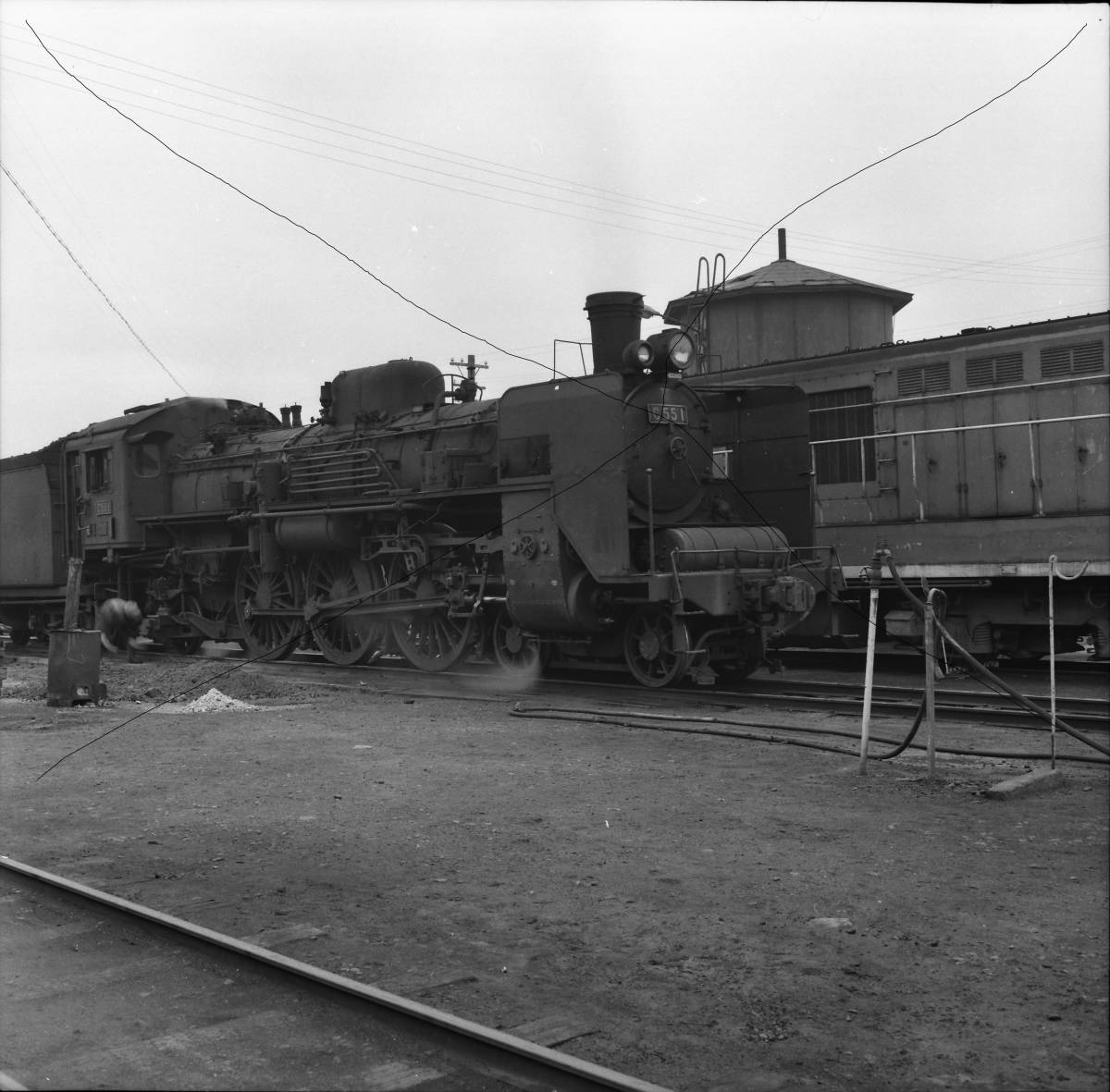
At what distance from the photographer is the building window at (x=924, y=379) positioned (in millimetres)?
14391

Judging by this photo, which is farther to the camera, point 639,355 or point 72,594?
point 72,594

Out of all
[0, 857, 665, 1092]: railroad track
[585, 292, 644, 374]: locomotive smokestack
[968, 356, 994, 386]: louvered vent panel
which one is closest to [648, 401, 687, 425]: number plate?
[585, 292, 644, 374]: locomotive smokestack

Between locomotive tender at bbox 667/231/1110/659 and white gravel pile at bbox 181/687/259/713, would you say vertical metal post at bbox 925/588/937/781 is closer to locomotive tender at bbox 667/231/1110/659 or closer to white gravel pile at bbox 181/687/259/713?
locomotive tender at bbox 667/231/1110/659

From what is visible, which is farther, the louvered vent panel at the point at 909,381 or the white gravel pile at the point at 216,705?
the louvered vent panel at the point at 909,381

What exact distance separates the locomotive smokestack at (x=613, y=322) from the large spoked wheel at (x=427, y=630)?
3.68 metres

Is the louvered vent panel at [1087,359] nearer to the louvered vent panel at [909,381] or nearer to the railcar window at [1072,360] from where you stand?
the railcar window at [1072,360]

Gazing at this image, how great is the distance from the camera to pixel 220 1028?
3965 millimetres

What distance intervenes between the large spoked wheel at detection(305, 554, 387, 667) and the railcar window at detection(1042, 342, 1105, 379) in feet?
27.1

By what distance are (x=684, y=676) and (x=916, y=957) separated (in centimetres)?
850

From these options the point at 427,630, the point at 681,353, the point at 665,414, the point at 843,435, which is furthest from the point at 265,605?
the point at 843,435

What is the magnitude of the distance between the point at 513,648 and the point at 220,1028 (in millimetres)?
9938

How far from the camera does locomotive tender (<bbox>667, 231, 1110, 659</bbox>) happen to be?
43.1 ft

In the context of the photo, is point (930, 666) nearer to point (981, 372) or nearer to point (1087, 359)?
point (1087, 359)

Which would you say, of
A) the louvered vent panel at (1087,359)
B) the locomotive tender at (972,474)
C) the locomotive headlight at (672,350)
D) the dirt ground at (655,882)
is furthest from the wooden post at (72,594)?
the louvered vent panel at (1087,359)
